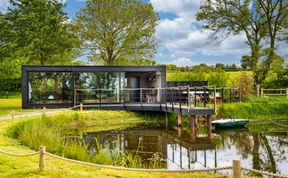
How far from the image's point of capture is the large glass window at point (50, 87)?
2158 centimetres

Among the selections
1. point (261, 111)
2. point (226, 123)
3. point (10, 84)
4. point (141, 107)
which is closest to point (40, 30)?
point (10, 84)

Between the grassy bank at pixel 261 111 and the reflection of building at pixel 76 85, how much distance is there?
451 cm

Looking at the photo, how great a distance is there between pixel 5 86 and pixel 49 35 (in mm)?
11617

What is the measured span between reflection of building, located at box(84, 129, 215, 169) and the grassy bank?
486cm

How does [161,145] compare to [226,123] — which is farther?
[226,123]

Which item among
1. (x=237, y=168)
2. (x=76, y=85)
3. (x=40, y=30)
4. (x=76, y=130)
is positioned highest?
(x=40, y=30)

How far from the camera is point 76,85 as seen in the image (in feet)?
72.3

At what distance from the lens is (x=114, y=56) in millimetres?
33312

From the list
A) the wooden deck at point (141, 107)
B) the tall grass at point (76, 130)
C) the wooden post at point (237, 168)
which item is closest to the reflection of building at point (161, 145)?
the tall grass at point (76, 130)

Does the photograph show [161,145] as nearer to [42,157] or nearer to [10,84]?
[42,157]

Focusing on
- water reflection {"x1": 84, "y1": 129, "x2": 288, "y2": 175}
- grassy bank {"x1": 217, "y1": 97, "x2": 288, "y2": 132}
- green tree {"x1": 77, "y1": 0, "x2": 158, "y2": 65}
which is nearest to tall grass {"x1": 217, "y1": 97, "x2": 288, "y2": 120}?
grassy bank {"x1": 217, "y1": 97, "x2": 288, "y2": 132}

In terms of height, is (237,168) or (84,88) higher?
(84,88)

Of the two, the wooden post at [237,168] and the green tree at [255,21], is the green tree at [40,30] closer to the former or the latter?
the green tree at [255,21]

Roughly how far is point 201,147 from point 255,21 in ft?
68.7
